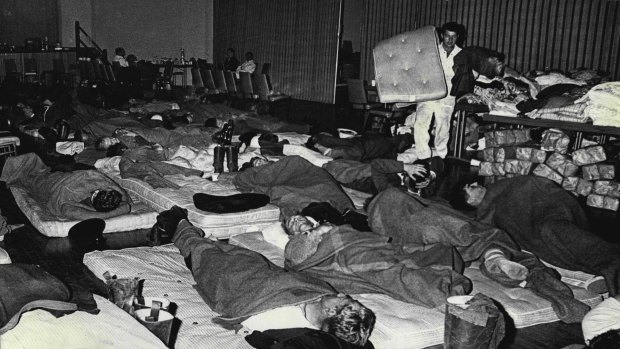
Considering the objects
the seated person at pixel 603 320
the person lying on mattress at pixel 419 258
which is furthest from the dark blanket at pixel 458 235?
the seated person at pixel 603 320

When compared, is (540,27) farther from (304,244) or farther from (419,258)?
(304,244)

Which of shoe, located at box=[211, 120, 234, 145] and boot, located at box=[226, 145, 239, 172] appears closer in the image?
boot, located at box=[226, 145, 239, 172]

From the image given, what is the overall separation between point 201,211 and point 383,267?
4.72ft

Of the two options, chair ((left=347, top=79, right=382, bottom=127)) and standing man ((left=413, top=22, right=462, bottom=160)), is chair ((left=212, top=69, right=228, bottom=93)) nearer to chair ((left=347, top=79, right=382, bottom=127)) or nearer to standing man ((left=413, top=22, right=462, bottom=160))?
chair ((left=347, top=79, right=382, bottom=127))

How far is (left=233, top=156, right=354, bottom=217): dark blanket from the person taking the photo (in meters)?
3.83

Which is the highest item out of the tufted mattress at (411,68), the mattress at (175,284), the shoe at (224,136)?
the tufted mattress at (411,68)

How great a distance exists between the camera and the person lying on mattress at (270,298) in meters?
2.18

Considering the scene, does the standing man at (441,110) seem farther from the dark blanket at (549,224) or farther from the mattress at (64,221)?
the mattress at (64,221)

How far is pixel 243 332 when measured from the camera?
241cm

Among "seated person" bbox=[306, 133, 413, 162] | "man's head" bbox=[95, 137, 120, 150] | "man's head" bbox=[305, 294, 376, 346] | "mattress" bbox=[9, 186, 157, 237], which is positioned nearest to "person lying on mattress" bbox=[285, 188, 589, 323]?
"man's head" bbox=[305, 294, 376, 346]

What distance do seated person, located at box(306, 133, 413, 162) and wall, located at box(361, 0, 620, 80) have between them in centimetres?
328

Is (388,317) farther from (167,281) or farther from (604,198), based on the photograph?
(604,198)

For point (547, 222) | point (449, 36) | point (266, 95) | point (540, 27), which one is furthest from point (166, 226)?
point (266, 95)

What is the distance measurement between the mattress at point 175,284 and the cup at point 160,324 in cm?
15
